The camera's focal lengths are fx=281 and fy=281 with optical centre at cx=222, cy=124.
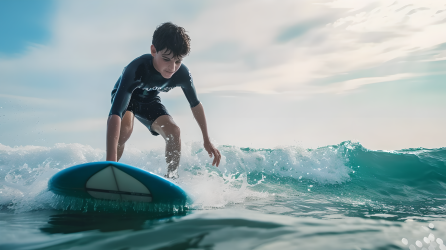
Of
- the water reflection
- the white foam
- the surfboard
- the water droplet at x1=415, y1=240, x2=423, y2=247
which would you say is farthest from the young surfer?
the water droplet at x1=415, y1=240, x2=423, y2=247

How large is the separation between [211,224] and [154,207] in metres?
0.82

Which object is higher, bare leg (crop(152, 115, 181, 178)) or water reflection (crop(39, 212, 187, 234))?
bare leg (crop(152, 115, 181, 178))

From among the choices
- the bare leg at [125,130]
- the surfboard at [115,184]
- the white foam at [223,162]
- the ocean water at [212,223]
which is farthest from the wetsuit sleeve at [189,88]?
the surfboard at [115,184]

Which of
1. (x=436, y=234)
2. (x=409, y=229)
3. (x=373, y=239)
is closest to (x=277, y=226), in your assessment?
(x=373, y=239)

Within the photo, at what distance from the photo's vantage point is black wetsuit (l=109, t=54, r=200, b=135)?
9.50 feet

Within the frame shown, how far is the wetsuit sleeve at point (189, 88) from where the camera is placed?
3.68 m

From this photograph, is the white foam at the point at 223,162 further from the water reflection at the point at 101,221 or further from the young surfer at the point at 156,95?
the water reflection at the point at 101,221

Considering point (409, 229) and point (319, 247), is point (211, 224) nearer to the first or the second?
point (319, 247)

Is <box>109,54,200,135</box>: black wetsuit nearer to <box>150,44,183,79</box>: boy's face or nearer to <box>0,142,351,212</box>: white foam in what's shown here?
<box>150,44,183,79</box>: boy's face

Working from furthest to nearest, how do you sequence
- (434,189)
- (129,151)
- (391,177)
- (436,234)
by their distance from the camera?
(129,151)
(391,177)
(434,189)
(436,234)

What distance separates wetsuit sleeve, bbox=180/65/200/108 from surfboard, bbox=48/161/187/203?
1537 millimetres

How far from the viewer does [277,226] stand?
1869 millimetres

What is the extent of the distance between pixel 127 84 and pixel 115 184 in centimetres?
107

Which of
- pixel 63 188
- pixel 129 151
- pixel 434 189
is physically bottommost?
pixel 434 189
